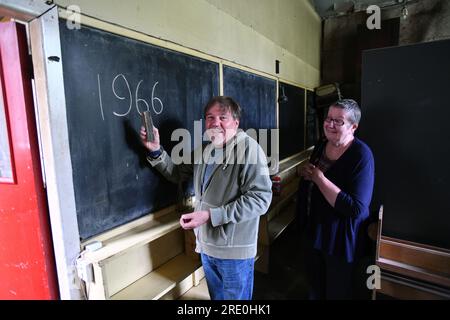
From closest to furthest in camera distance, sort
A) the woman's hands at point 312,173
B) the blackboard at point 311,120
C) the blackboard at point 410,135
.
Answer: the woman's hands at point 312,173
the blackboard at point 410,135
the blackboard at point 311,120

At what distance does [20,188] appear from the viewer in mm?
1172

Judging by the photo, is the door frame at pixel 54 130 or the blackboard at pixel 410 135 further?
the blackboard at pixel 410 135

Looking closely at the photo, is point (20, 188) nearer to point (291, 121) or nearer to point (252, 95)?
point (252, 95)

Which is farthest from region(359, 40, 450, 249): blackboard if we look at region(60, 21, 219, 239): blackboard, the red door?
the red door

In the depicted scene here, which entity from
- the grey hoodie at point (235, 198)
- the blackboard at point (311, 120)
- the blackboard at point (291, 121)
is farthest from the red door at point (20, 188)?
the blackboard at point (311, 120)

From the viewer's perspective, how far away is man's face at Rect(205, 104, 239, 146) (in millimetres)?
1296

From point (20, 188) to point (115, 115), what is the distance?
0.53m

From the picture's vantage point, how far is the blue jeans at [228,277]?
132 cm

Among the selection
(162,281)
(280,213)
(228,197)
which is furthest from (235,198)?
(280,213)

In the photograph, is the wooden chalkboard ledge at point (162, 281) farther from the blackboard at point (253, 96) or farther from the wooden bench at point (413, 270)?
the blackboard at point (253, 96)

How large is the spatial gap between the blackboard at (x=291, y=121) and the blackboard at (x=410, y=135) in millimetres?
1507

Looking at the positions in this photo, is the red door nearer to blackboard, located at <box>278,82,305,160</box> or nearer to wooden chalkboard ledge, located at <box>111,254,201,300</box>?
wooden chalkboard ledge, located at <box>111,254,201,300</box>
